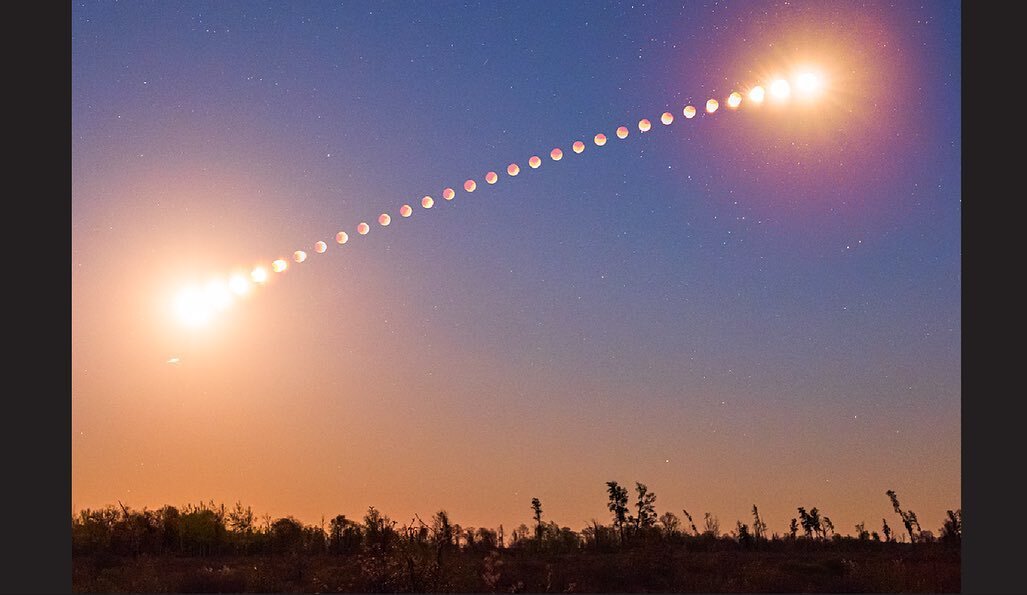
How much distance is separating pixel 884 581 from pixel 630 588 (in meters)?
3.25

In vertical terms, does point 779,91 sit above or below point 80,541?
above

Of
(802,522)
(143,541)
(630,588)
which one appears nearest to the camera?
(630,588)

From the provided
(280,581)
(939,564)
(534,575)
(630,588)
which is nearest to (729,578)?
(630,588)

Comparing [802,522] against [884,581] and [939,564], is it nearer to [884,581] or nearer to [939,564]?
[939,564]

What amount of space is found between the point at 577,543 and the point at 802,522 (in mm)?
5262

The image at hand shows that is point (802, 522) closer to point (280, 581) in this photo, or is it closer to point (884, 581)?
point (884, 581)

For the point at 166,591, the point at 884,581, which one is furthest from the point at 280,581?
the point at 884,581

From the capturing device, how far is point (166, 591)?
12.5 meters

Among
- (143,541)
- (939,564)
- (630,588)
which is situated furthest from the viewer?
(143,541)

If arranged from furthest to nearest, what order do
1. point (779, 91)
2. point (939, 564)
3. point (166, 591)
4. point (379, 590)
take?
point (939, 564)
point (166, 591)
point (379, 590)
point (779, 91)

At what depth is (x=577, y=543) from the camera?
1631 cm

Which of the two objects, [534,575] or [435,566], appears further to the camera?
[534,575]

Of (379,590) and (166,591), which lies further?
(166,591)

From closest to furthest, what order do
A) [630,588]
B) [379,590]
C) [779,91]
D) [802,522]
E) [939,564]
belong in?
[779,91] < [379,590] < [630,588] < [939,564] < [802,522]
